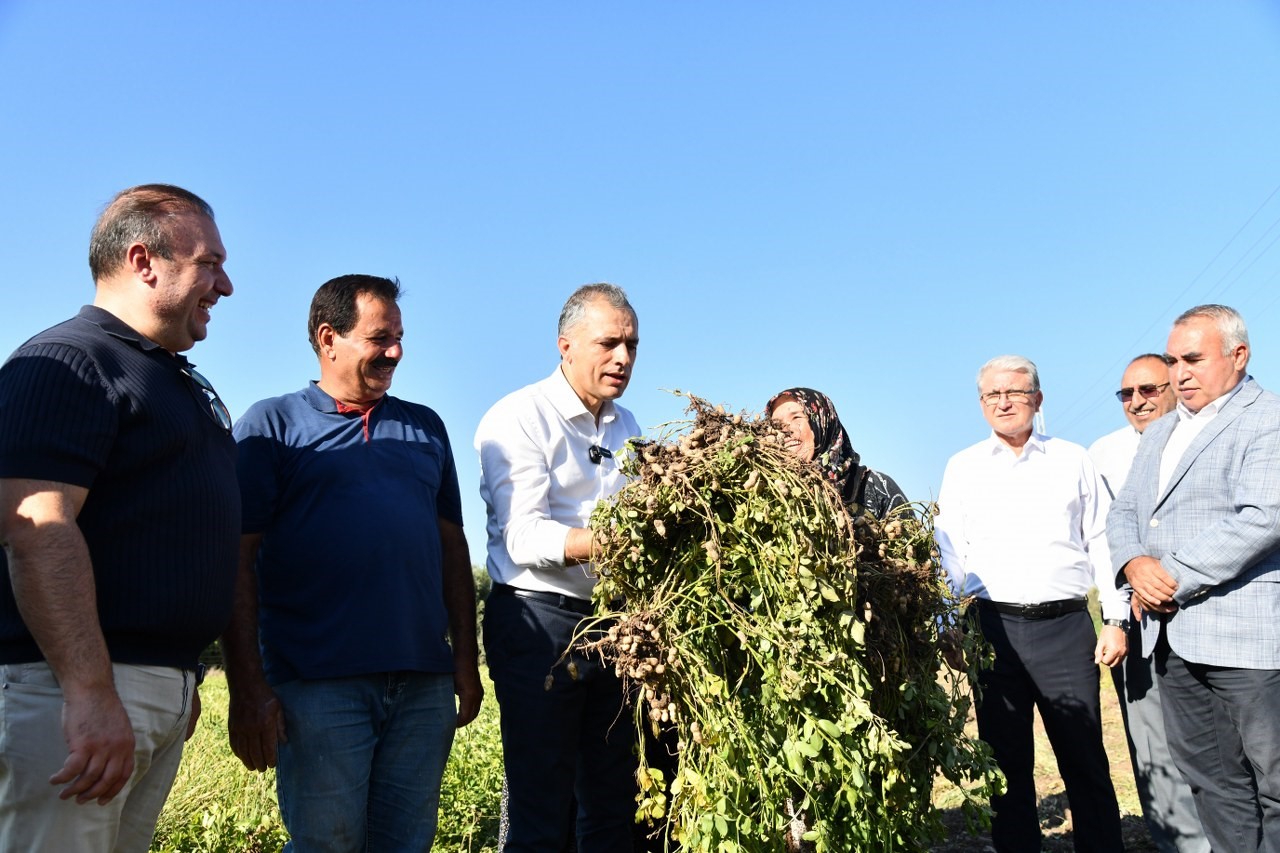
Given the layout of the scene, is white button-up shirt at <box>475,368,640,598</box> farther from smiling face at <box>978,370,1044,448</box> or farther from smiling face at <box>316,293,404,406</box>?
smiling face at <box>978,370,1044,448</box>

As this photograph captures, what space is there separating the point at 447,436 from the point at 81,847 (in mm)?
1947

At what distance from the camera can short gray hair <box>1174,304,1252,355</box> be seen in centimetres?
465

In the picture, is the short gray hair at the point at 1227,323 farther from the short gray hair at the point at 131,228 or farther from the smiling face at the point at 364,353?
the short gray hair at the point at 131,228

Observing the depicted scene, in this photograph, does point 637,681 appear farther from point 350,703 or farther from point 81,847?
point 81,847

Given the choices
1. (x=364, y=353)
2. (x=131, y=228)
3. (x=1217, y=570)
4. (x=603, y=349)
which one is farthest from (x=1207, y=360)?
(x=131, y=228)

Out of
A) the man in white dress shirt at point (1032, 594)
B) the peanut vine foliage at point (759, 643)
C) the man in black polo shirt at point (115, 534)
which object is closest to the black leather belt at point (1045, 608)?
the man in white dress shirt at point (1032, 594)

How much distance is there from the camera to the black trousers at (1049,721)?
4984 millimetres

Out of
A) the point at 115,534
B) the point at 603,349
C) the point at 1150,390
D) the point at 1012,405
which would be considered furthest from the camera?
the point at 1150,390

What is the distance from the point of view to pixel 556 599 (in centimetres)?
366

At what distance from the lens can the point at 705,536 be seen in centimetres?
300

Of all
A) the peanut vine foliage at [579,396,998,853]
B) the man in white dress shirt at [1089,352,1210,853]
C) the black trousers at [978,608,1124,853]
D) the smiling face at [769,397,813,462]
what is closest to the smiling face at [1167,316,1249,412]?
the man in white dress shirt at [1089,352,1210,853]

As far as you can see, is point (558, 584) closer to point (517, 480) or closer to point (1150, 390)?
point (517, 480)

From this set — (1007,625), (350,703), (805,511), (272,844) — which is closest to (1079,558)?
(1007,625)

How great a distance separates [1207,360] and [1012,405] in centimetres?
101
